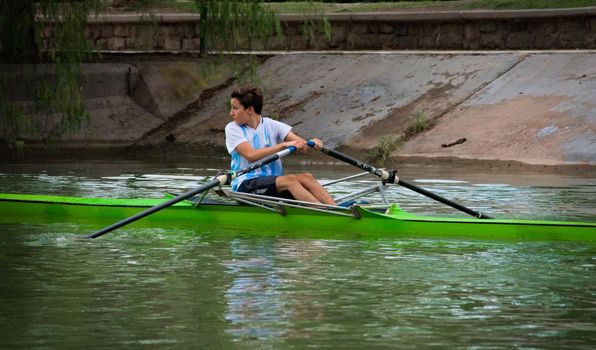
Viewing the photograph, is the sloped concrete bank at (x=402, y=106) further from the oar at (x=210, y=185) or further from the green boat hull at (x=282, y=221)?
the oar at (x=210, y=185)

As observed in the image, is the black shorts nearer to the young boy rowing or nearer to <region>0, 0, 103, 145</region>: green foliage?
the young boy rowing

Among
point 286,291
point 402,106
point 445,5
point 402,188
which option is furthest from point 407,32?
point 286,291

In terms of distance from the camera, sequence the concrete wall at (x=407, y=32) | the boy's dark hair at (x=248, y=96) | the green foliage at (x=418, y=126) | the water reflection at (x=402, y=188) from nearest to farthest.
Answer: the boy's dark hair at (x=248, y=96) → the water reflection at (x=402, y=188) → the green foliage at (x=418, y=126) → the concrete wall at (x=407, y=32)

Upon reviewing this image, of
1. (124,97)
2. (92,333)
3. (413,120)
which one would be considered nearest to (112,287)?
(92,333)

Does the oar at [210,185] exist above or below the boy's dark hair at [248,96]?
below

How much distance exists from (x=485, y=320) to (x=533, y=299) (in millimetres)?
834

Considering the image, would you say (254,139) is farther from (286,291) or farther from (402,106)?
(402,106)

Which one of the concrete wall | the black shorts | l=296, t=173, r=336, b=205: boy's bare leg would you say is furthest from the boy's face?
the concrete wall

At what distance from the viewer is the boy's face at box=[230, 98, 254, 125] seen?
11.9 meters

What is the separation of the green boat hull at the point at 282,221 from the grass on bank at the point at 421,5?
10.9 metres

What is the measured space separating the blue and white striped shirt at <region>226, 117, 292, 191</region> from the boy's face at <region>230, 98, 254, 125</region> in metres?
0.09

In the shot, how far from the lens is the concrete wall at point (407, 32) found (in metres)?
23.5

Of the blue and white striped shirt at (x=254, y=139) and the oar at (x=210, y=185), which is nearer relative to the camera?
the oar at (x=210, y=185)

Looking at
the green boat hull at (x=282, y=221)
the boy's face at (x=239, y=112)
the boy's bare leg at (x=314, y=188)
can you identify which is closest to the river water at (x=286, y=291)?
the green boat hull at (x=282, y=221)
